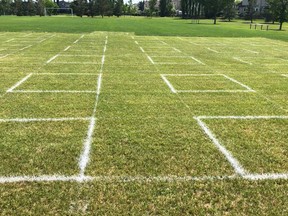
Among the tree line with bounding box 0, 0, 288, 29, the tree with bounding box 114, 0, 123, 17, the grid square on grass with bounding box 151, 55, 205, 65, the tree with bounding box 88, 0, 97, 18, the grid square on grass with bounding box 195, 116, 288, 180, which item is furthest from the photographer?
the tree with bounding box 114, 0, 123, 17

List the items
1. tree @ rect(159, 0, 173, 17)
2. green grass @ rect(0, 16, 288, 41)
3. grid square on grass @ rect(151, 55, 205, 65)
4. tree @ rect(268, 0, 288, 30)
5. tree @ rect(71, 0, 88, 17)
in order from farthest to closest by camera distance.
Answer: tree @ rect(159, 0, 173, 17)
tree @ rect(71, 0, 88, 17)
tree @ rect(268, 0, 288, 30)
green grass @ rect(0, 16, 288, 41)
grid square on grass @ rect(151, 55, 205, 65)

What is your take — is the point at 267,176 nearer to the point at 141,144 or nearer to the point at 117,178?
the point at 141,144

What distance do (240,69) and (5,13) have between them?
12257 centimetres

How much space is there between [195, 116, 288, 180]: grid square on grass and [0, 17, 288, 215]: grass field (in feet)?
0.06

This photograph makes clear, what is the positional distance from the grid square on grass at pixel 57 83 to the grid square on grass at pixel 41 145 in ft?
8.11

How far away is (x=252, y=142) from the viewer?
577 cm

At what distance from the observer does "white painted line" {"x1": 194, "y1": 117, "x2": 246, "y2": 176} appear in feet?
15.7

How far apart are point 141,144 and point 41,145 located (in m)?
1.72

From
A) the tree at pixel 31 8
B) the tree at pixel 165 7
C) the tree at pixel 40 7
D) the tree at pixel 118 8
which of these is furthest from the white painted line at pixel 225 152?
the tree at pixel 165 7

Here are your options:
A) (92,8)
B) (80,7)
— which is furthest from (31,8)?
(92,8)

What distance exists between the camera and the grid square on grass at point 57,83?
8.88 m

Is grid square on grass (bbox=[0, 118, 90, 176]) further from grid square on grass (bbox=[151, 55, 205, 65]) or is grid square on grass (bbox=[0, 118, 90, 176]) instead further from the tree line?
the tree line

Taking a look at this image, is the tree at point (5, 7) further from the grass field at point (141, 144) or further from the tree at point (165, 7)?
the grass field at point (141, 144)

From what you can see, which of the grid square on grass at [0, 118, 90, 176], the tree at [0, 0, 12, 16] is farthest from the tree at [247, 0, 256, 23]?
the grid square on grass at [0, 118, 90, 176]
